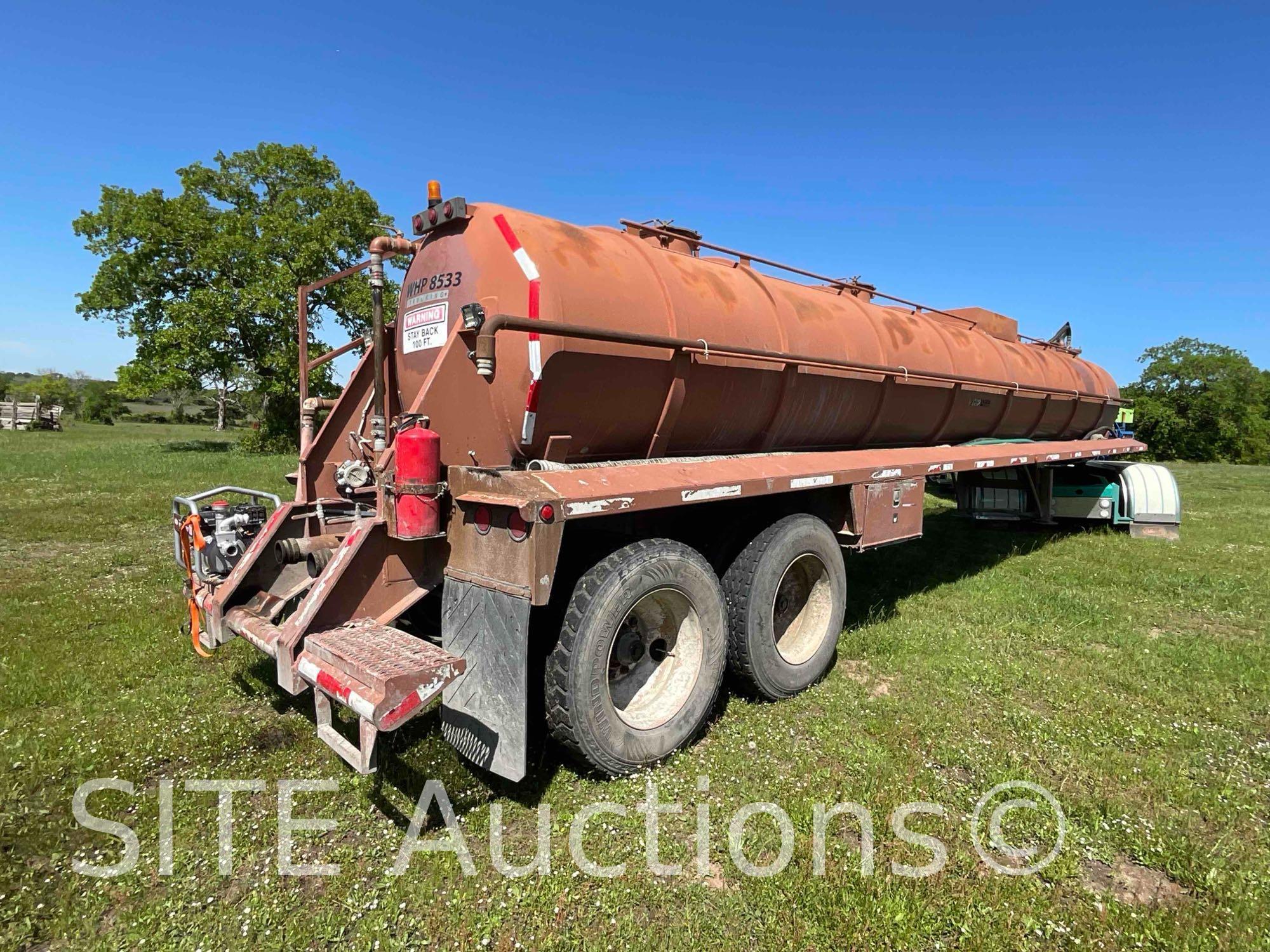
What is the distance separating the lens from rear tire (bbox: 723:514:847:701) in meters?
4.27

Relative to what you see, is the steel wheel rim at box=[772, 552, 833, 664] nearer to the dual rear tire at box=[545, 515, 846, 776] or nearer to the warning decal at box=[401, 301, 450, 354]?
the dual rear tire at box=[545, 515, 846, 776]

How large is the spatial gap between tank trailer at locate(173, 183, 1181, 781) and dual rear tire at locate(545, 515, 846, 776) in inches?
0.6

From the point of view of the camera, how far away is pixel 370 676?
2.80 meters

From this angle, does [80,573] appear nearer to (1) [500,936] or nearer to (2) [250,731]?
(2) [250,731]

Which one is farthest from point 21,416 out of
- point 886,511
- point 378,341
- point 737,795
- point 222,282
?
point 737,795

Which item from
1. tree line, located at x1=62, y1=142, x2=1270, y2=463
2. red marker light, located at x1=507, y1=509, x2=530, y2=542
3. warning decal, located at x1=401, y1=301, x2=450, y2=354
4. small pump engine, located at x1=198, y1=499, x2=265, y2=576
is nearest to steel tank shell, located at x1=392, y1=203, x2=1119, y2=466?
warning decal, located at x1=401, y1=301, x2=450, y2=354

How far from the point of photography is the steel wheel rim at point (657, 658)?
3818mm

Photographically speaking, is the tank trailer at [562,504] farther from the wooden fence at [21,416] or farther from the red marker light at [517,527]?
the wooden fence at [21,416]

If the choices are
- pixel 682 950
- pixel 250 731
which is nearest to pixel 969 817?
pixel 682 950

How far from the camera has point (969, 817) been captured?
327cm

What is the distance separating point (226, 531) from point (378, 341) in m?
1.83

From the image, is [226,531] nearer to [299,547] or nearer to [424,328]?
[299,547]

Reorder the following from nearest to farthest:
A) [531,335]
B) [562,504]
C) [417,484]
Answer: [562,504] < [417,484] < [531,335]

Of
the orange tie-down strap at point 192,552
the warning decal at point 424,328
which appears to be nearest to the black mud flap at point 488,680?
the warning decal at point 424,328
